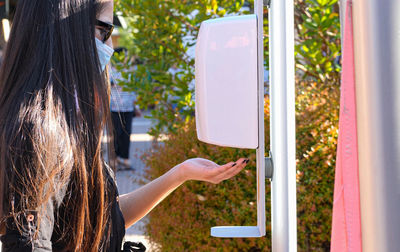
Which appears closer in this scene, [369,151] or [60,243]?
[369,151]

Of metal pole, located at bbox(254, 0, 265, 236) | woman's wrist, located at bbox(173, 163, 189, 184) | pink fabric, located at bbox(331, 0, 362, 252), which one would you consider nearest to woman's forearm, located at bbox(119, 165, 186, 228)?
woman's wrist, located at bbox(173, 163, 189, 184)

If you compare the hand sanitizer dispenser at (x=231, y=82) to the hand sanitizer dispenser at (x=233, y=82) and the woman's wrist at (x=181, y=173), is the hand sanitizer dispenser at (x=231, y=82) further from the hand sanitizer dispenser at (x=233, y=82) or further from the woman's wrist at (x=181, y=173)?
the woman's wrist at (x=181, y=173)

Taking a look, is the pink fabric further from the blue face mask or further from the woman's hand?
the blue face mask

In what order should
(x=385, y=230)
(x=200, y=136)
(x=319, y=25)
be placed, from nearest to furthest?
1. (x=385, y=230)
2. (x=200, y=136)
3. (x=319, y=25)

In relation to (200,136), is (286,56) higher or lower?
higher

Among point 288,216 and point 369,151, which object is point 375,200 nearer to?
point 369,151

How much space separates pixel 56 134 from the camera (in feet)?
4.41

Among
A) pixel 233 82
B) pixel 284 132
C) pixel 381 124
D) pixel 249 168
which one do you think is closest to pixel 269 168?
pixel 284 132

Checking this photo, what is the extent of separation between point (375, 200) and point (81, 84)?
0.83 m

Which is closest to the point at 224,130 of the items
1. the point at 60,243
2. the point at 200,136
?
the point at 200,136

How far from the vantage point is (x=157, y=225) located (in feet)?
11.4

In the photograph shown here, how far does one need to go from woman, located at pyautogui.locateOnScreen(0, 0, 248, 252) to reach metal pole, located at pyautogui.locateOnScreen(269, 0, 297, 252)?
8.2 inches

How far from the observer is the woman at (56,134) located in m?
1.28

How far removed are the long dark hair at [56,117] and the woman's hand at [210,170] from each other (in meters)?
0.32
